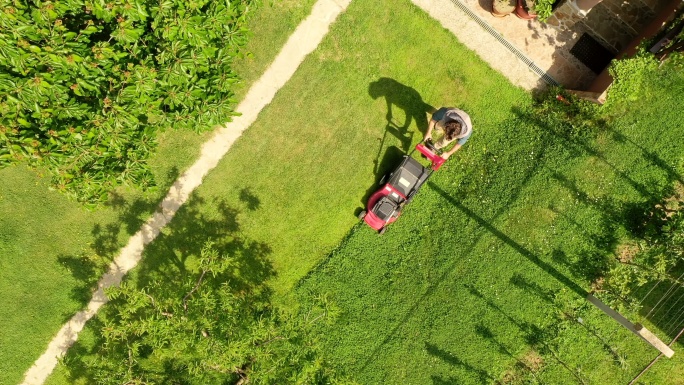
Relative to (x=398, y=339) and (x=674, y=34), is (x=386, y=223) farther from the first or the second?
(x=674, y=34)

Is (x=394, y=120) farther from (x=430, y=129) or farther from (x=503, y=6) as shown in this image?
(x=503, y=6)

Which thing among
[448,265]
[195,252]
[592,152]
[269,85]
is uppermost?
[592,152]

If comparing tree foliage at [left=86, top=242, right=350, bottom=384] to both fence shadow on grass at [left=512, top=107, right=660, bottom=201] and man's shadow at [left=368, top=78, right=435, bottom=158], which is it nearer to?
man's shadow at [left=368, top=78, right=435, bottom=158]

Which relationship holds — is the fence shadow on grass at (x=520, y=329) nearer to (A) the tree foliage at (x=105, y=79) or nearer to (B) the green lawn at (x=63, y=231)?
(A) the tree foliage at (x=105, y=79)

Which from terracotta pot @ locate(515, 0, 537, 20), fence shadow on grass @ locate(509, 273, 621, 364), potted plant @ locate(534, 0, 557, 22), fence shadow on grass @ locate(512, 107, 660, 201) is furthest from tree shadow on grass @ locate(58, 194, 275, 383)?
potted plant @ locate(534, 0, 557, 22)

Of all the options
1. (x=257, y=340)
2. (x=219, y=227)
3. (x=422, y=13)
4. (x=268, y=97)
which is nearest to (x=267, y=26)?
(x=268, y=97)

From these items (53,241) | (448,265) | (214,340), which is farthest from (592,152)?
(53,241)

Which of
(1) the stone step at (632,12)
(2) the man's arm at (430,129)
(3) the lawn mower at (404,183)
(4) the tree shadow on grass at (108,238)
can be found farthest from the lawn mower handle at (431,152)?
(4) the tree shadow on grass at (108,238)
